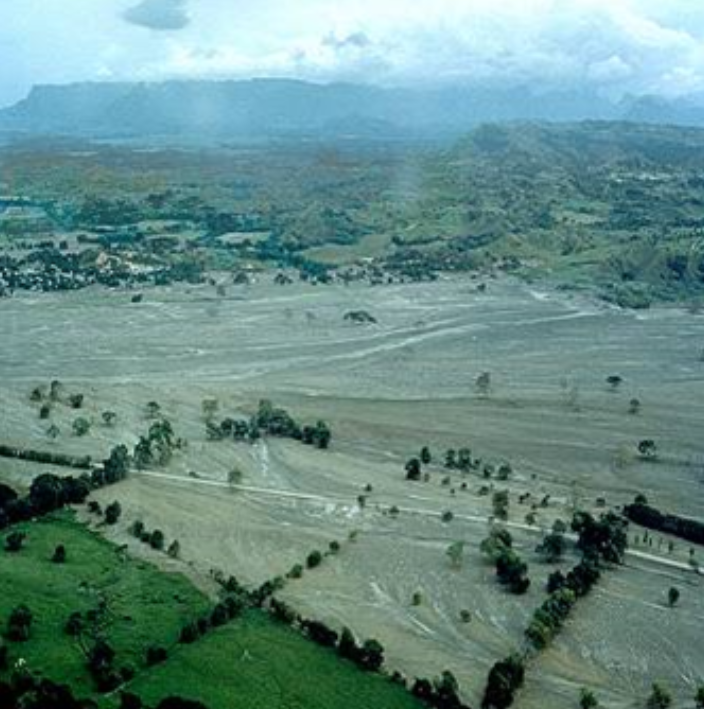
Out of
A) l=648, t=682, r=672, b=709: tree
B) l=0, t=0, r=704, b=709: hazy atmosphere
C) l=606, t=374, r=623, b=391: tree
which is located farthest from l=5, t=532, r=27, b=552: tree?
l=606, t=374, r=623, b=391: tree

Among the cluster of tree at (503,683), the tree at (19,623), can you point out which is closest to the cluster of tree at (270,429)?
the tree at (19,623)

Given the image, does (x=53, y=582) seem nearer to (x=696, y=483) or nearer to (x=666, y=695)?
(x=666, y=695)

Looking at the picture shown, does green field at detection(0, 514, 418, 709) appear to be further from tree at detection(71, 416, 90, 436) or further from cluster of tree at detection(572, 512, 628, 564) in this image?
tree at detection(71, 416, 90, 436)

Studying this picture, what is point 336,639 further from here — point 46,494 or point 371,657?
point 46,494

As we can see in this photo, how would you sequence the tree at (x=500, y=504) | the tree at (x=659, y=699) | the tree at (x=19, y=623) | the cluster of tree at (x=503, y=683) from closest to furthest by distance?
1. the cluster of tree at (x=503, y=683)
2. the tree at (x=659, y=699)
3. the tree at (x=19, y=623)
4. the tree at (x=500, y=504)

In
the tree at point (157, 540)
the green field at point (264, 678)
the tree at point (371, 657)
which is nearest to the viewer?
the green field at point (264, 678)

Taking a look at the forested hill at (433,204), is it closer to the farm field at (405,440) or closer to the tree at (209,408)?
the farm field at (405,440)

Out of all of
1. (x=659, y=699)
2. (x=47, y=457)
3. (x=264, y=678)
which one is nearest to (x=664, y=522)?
(x=659, y=699)
